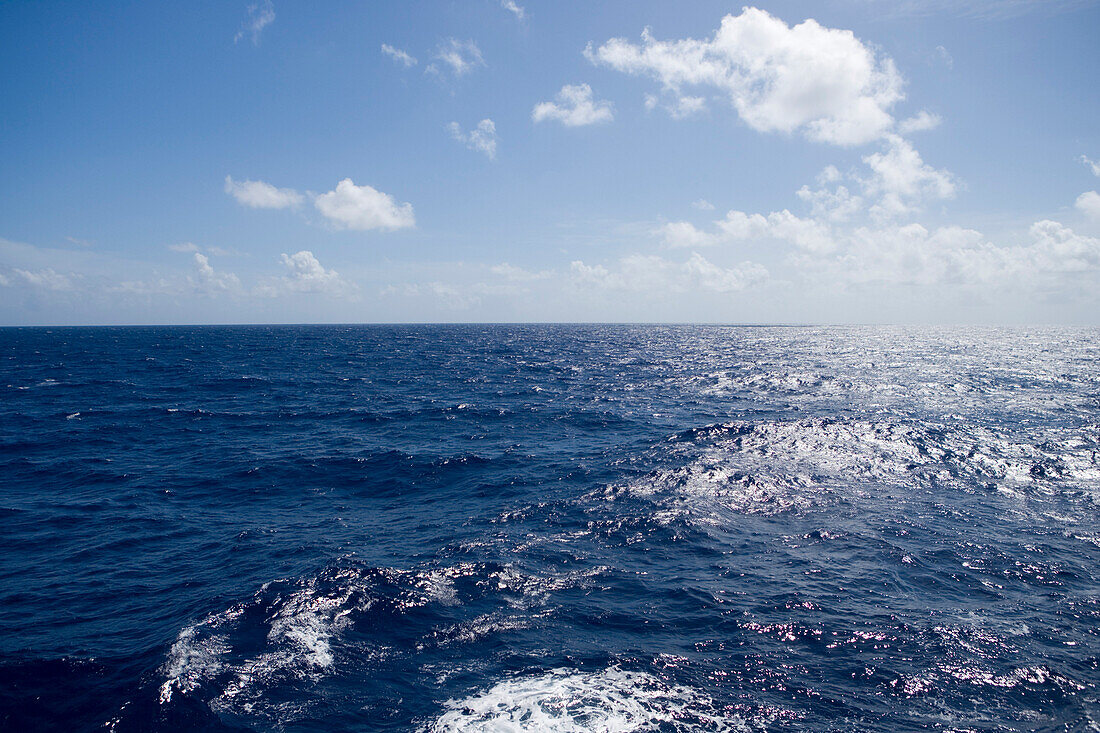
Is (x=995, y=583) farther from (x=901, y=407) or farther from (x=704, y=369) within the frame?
(x=704, y=369)

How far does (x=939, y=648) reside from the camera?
1468cm

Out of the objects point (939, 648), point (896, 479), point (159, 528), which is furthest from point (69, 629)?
point (896, 479)

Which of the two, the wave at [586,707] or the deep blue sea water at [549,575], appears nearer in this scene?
the wave at [586,707]

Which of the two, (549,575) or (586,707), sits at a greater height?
(549,575)

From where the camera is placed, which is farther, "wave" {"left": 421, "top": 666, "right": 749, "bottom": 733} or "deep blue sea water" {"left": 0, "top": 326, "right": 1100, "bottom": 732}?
"deep blue sea water" {"left": 0, "top": 326, "right": 1100, "bottom": 732}

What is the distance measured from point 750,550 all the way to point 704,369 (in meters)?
69.0

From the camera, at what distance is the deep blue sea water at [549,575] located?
12672 millimetres

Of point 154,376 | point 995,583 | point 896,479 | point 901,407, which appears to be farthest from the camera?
point 154,376

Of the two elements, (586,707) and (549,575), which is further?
(549,575)

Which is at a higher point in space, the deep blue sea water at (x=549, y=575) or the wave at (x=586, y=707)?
the deep blue sea water at (x=549, y=575)

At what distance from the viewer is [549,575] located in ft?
61.5

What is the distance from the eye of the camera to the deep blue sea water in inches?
499

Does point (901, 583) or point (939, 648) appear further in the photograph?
point (901, 583)

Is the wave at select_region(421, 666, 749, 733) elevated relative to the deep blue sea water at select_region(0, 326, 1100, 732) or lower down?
lower down
